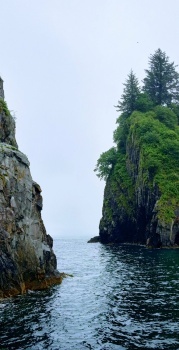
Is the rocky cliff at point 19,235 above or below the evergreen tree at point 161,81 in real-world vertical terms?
below

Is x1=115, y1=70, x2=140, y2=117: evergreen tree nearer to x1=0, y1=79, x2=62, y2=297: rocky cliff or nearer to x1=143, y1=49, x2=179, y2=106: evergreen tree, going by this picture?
x1=143, y1=49, x2=179, y2=106: evergreen tree

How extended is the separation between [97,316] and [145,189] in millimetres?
54692

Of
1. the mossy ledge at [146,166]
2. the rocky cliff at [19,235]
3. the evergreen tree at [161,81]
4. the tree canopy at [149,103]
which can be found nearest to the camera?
the rocky cliff at [19,235]

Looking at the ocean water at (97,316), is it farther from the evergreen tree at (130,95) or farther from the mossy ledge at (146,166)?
the evergreen tree at (130,95)

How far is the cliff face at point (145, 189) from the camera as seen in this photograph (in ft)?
211

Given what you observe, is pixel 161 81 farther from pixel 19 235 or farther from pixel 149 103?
Result: pixel 19 235

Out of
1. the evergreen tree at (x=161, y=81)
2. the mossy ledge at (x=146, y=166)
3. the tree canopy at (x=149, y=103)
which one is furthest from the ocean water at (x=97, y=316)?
the evergreen tree at (x=161, y=81)

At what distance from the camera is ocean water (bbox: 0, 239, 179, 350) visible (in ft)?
51.2

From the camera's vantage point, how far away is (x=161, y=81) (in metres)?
99.3

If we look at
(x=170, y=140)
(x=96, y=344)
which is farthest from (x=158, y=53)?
(x=96, y=344)

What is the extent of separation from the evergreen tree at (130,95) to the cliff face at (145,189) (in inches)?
289

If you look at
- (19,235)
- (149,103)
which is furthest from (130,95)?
(19,235)

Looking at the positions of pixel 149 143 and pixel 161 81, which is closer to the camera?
pixel 149 143

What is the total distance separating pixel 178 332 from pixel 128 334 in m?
2.53
